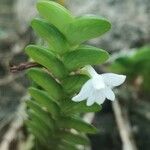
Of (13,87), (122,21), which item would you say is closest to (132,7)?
(122,21)

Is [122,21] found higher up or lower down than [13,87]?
higher up

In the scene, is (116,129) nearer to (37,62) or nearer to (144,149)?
(144,149)

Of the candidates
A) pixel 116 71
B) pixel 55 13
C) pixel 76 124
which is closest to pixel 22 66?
pixel 55 13

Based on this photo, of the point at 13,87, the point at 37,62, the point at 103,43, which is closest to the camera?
the point at 37,62

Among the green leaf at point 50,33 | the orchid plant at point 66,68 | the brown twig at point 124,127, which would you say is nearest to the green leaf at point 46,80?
the orchid plant at point 66,68

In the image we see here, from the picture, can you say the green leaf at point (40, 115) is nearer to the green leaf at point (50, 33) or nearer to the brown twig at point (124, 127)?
the green leaf at point (50, 33)

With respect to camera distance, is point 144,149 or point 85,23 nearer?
point 85,23
